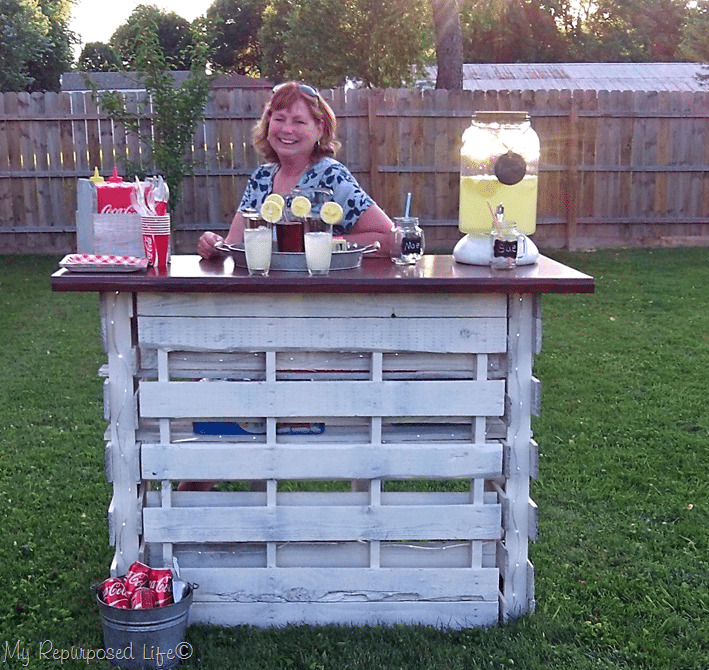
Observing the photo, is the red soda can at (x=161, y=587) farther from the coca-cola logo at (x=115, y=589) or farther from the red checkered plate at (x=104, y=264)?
the red checkered plate at (x=104, y=264)

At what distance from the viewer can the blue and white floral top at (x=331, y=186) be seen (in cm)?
358

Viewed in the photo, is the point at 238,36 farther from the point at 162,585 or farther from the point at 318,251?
the point at 162,585

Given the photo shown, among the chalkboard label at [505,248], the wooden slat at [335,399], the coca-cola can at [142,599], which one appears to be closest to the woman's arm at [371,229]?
the chalkboard label at [505,248]

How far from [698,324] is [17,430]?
518 centimetres

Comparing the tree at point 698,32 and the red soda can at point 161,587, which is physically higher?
the tree at point 698,32

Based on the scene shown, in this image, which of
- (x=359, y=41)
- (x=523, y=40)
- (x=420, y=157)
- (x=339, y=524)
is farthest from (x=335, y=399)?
(x=523, y=40)

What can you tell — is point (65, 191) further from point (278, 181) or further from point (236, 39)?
point (236, 39)

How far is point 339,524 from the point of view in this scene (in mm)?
2916

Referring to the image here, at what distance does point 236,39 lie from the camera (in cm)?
A: 4403

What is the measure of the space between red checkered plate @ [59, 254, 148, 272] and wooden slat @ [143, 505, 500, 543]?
0.82 meters

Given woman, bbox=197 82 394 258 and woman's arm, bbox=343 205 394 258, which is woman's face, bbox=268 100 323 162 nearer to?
woman, bbox=197 82 394 258

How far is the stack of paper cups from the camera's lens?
2.88 metres

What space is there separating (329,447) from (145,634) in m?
0.79

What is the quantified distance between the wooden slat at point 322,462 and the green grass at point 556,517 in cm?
55
